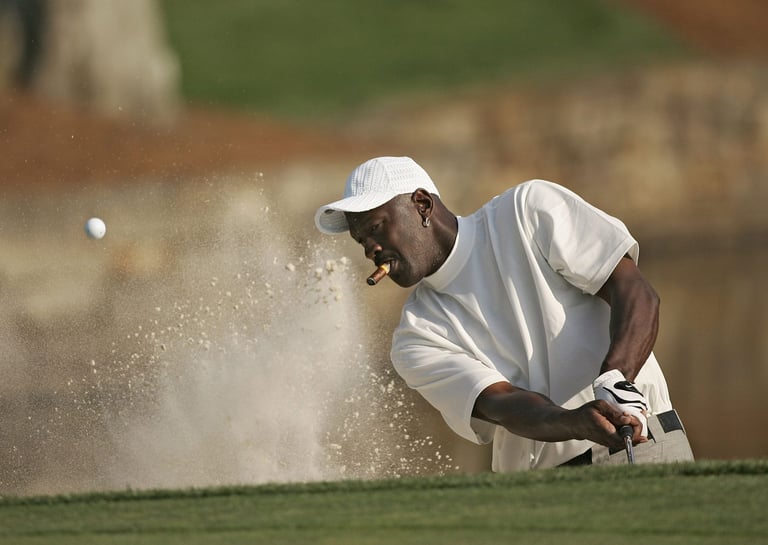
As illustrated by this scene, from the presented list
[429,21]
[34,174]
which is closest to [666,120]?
[429,21]

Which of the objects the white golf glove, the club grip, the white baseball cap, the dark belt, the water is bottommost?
the water

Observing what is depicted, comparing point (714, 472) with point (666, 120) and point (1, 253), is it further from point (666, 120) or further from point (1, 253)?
point (666, 120)

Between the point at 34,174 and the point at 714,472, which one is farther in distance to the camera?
the point at 34,174

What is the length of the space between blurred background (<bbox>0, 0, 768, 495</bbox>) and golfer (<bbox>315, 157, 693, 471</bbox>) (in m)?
1.13

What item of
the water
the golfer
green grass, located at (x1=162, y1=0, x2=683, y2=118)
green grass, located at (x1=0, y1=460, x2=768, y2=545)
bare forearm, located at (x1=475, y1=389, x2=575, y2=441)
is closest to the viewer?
green grass, located at (x1=0, y1=460, x2=768, y2=545)

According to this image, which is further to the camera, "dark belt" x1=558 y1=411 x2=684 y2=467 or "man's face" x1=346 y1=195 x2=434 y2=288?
"man's face" x1=346 y1=195 x2=434 y2=288

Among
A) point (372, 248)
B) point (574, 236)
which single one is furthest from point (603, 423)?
point (372, 248)

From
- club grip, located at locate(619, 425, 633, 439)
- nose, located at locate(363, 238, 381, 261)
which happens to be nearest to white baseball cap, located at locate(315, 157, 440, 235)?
nose, located at locate(363, 238, 381, 261)

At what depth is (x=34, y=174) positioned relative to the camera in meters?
12.5

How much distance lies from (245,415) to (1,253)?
4.66 feet

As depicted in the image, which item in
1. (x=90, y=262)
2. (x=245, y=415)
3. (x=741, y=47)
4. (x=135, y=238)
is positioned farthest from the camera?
(x=741, y=47)

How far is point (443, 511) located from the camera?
2.95 m

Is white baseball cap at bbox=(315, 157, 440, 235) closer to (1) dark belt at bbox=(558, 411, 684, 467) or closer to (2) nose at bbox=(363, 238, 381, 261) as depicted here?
(2) nose at bbox=(363, 238, 381, 261)

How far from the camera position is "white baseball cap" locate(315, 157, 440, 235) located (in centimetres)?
402
